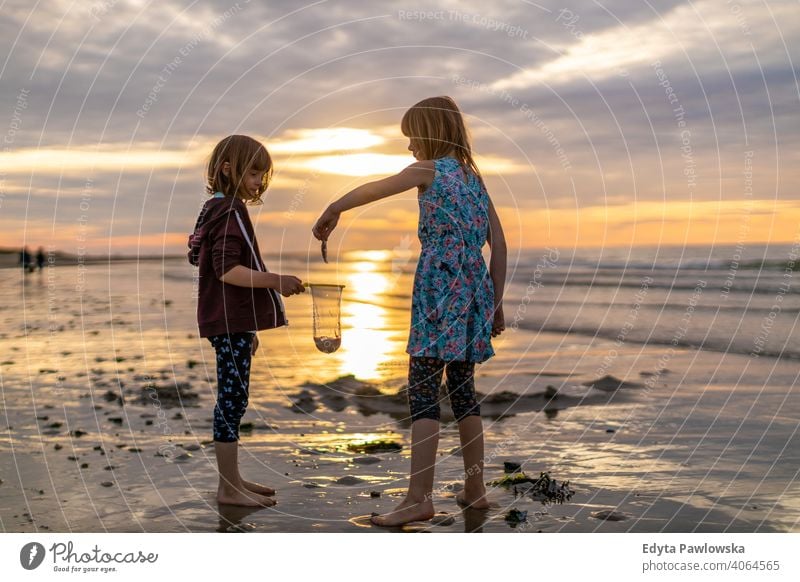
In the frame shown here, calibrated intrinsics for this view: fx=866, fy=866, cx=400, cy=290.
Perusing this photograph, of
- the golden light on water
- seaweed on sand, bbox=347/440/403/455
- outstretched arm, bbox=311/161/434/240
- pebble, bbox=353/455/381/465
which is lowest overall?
pebble, bbox=353/455/381/465

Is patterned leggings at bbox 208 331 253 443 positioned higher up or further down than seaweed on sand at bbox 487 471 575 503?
higher up

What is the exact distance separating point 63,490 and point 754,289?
20.8 metres

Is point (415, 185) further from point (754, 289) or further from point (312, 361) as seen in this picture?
point (754, 289)

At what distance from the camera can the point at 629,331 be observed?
17.6 m

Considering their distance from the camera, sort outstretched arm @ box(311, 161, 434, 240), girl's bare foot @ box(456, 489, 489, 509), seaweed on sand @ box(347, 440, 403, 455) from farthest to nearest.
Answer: seaweed on sand @ box(347, 440, 403, 455), girl's bare foot @ box(456, 489, 489, 509), outstretched arm @ box(311, 161, 434, 240)

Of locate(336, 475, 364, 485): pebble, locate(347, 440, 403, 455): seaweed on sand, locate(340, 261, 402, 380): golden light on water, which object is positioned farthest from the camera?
locate(340, 261, 402, 380): golden light on water

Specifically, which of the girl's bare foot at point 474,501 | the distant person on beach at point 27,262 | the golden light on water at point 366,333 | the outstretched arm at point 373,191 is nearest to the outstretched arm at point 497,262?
the outstretched arm at point 373,191

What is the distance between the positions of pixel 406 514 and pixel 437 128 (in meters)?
2.56

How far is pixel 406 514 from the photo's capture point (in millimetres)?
5574

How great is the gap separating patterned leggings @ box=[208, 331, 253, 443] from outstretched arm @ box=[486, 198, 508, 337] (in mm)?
1738

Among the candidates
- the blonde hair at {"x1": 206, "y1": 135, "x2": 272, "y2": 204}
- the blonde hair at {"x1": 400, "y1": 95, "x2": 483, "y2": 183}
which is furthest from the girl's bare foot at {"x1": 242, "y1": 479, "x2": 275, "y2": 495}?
the blonde hair at {"x1": 400, "y1": 95, "x2": 483, "y2": 183}

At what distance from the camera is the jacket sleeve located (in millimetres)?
5949

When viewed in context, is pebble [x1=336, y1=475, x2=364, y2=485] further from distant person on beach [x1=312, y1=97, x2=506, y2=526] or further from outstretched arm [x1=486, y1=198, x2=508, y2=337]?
outstretched arm [x1=486, y1=198, x2=508, y2=337]

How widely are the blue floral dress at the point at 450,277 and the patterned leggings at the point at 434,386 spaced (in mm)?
99
